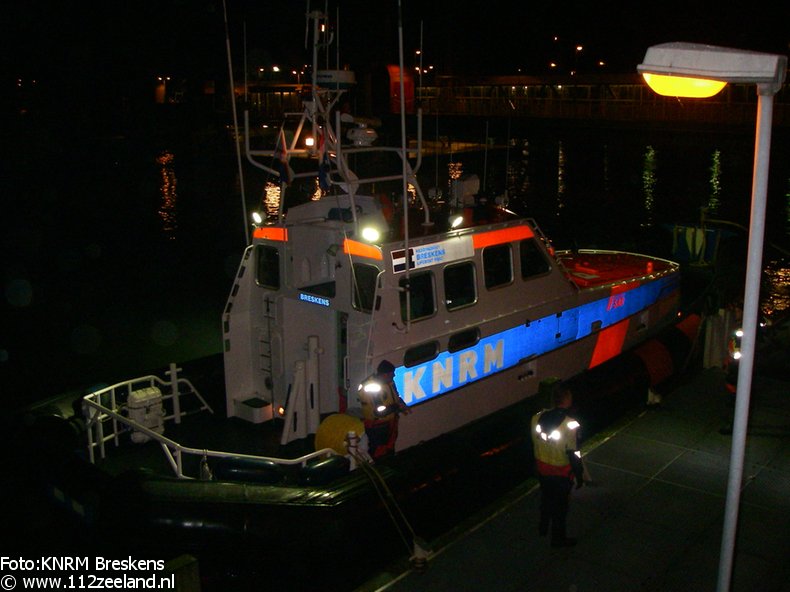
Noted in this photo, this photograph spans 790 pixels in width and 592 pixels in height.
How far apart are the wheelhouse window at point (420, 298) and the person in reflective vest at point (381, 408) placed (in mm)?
646

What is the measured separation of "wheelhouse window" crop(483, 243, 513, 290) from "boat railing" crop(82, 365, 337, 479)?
2.29m

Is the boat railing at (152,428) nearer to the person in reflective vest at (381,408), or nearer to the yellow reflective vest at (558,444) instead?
the person in reflective vest at (381,408)

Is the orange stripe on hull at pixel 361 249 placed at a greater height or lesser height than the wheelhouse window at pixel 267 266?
greater

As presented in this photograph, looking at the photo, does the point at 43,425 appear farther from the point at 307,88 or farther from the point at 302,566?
the point at 307,88

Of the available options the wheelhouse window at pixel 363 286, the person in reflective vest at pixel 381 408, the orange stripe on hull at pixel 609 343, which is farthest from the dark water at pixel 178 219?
the person in reflective vest at pixel 381 408

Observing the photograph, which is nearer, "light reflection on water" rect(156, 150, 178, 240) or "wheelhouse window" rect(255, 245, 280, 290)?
"wheelhouse window" rect(255, 245, 280, 290)

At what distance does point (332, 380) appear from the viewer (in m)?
6.98

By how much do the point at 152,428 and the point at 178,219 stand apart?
2598 centimetres

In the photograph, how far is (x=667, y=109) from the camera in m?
50.7

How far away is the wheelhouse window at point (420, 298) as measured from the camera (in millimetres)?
6402

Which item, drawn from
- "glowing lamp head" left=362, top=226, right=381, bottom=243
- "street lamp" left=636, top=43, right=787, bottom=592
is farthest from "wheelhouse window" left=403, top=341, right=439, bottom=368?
"street lamp" left=636, top=43, right=787, bottom=592

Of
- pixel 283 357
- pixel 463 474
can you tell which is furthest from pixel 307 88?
pixel 463 474

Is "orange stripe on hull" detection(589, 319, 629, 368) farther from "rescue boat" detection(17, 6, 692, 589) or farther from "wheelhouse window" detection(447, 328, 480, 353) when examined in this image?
"wheelhouse window" detection(447, 328, 480, 353)

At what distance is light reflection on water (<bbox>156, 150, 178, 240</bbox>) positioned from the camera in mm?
29947
